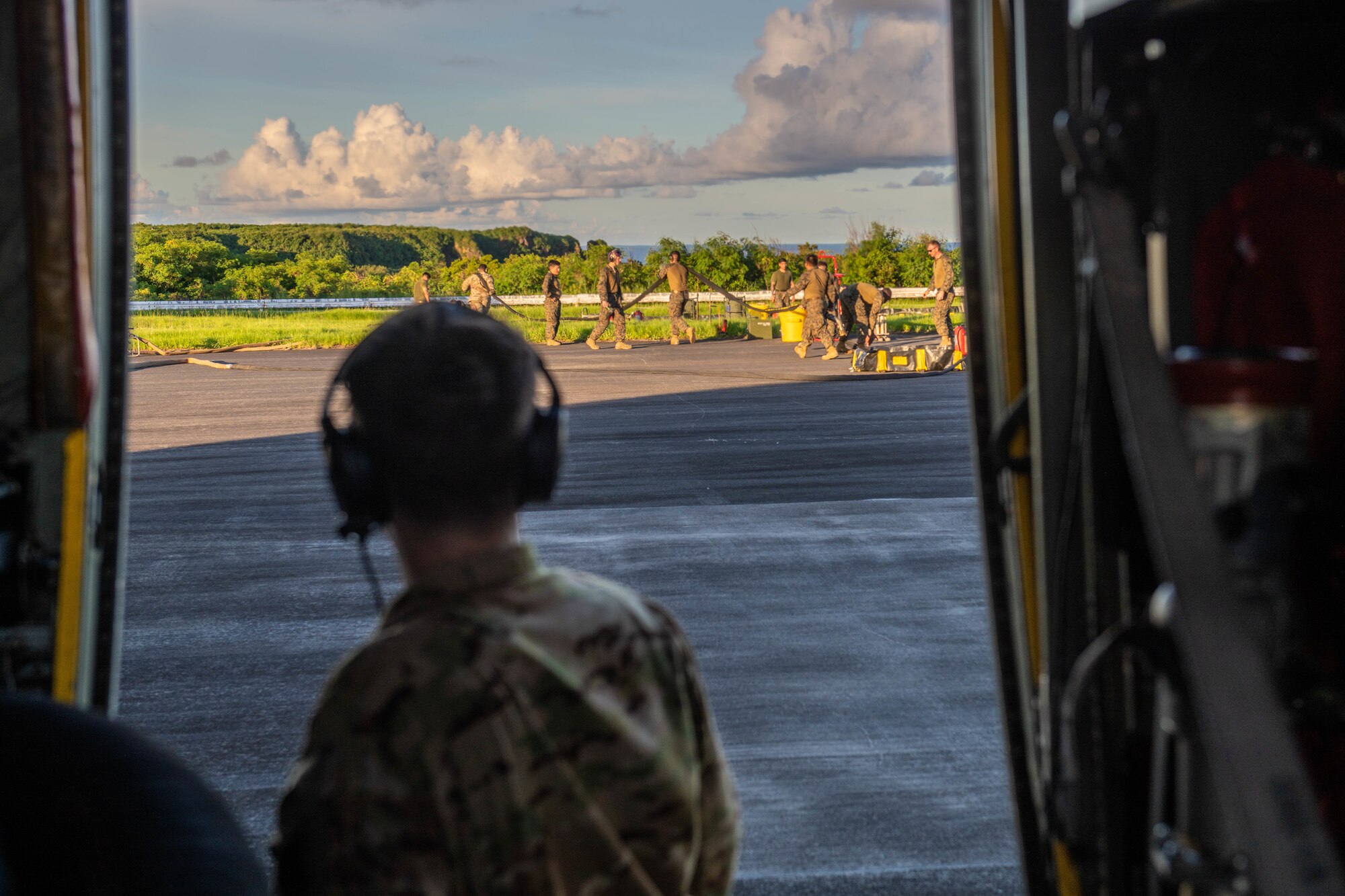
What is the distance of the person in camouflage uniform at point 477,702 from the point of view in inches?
54.9

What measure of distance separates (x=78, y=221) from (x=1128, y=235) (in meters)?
1.75

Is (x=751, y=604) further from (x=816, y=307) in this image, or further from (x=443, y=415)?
(x=816, y=307)

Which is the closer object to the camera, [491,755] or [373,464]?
[491,755]

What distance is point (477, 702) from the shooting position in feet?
4.57

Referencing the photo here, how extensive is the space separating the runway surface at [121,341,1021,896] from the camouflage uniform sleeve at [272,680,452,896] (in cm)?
210

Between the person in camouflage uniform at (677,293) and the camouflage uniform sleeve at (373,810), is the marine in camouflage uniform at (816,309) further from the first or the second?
the camouflage uniform sleeve at (373,810)

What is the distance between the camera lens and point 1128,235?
67.1 inches

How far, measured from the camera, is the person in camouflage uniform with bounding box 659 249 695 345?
24.8m

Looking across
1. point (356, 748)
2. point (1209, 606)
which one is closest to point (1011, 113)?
point (1209, 606)

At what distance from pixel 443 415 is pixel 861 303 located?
69.7 feet

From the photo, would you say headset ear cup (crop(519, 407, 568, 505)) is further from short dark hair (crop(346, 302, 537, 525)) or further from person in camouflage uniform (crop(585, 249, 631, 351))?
person in camouflage uniform (crop(585, 249, 631, 351))

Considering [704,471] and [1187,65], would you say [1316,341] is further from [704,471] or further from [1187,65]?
[704,471]

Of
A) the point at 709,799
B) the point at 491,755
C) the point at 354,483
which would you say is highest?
the point at 354,483

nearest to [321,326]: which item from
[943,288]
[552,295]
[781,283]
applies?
[552,295]
